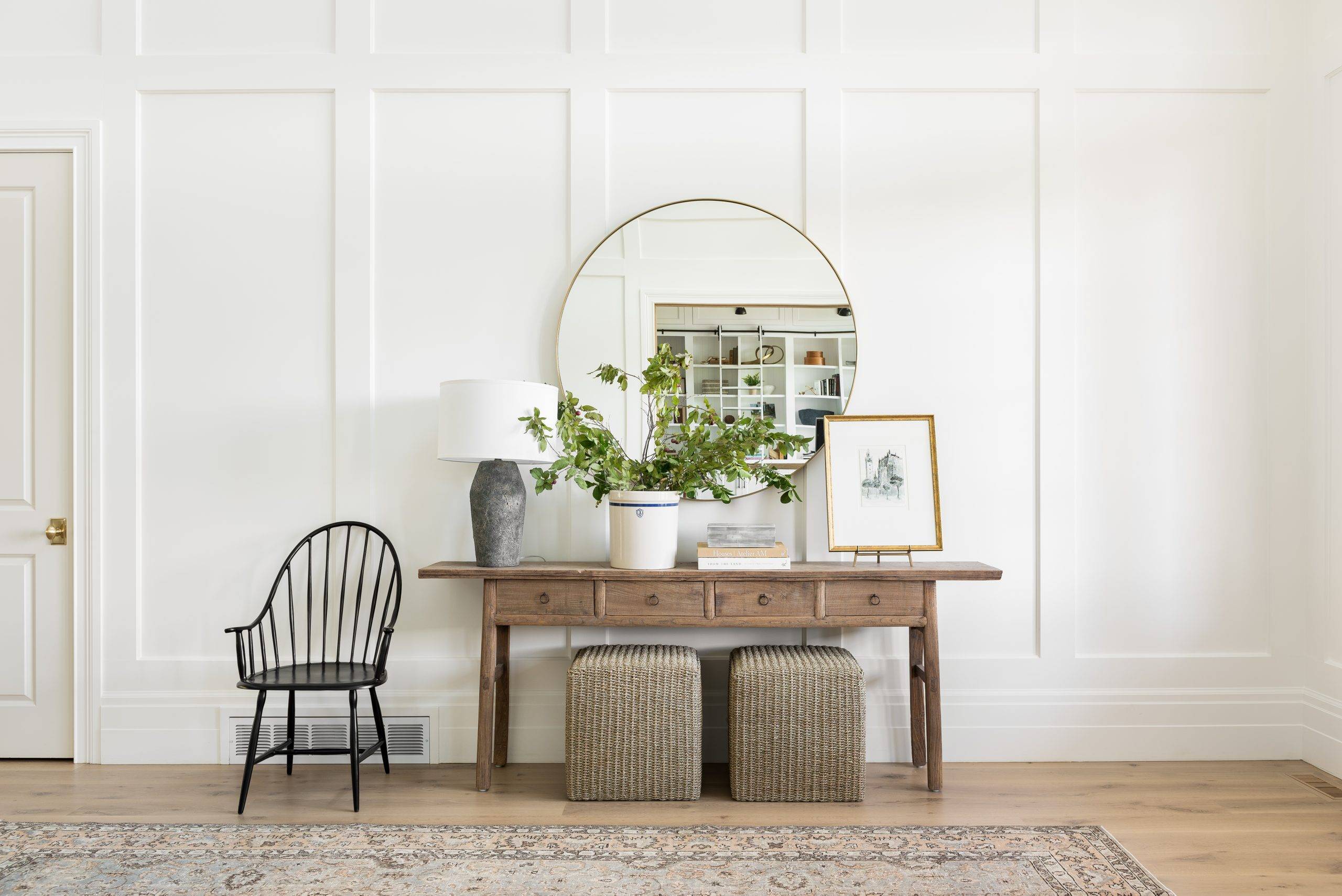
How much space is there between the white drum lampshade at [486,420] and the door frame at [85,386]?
4.77ft

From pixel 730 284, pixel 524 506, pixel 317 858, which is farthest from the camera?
pixel 730 284

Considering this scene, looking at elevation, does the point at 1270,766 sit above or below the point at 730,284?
below

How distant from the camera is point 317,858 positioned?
227 cm

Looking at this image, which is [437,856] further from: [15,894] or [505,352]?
[505,352]

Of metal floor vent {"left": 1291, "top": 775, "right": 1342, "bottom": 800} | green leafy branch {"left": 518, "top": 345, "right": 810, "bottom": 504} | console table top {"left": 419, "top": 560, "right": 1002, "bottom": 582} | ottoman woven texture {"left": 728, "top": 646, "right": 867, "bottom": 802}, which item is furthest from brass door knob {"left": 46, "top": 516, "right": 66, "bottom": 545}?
metal floor vent {"left": 1291, "top": 775, "right": 1342, "bottom": 800}

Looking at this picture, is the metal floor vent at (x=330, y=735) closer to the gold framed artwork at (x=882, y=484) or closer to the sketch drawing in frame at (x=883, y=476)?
the gold framed artwork at (x=882, y=484)

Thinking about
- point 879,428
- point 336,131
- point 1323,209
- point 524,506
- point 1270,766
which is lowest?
point 1270,766

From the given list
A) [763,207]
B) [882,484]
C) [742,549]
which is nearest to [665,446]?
[742,549]

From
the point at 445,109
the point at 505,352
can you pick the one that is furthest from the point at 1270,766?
the point at 445,109

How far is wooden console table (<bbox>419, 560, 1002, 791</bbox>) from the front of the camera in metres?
2.70

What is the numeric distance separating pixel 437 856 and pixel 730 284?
2.11 m

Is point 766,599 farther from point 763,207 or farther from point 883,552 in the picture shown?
point 763,207

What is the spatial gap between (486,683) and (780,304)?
67.3 inches

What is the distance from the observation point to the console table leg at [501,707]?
9.75 feet
